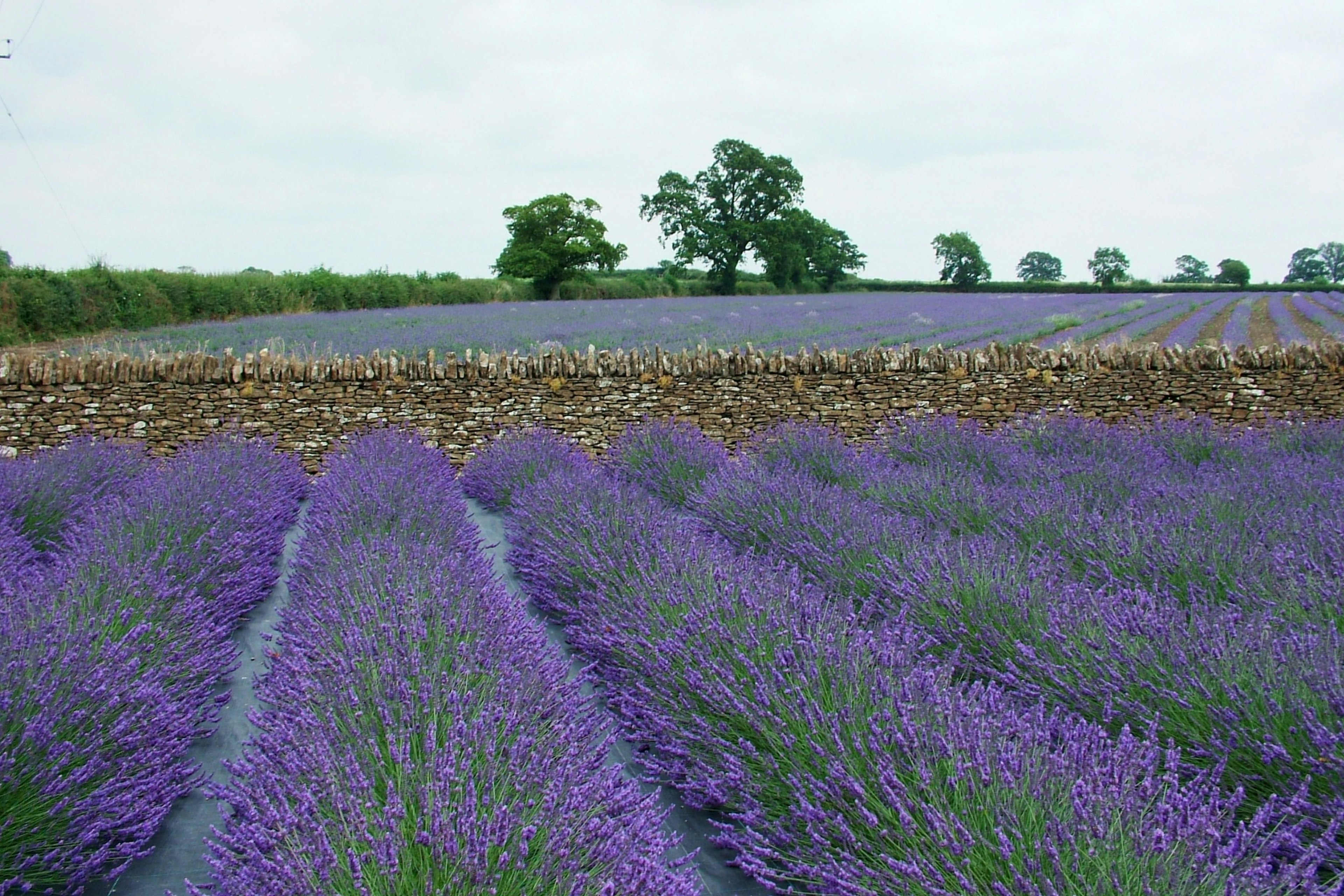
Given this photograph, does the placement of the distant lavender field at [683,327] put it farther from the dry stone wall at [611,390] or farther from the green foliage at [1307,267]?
the green foliage at [1307,267]

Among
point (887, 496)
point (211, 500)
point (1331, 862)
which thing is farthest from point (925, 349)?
point (1331, 862)

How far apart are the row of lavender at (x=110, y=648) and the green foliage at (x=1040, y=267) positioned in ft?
139

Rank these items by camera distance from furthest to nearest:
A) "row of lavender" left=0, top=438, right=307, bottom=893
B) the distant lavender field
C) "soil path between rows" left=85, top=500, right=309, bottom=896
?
Answer: the distant lavender field → "soil path between rows" left=85, top=500, right=309, bottom=896 → "row of lavender" left=0, top=438, right=307, bottom=893

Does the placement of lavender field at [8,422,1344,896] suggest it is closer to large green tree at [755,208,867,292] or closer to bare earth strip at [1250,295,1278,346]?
bare earth strip at [1250,295,1278,346]

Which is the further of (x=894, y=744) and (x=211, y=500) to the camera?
(x=211, y=500)

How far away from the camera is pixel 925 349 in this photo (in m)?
8.81

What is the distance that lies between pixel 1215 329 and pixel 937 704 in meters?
14.1

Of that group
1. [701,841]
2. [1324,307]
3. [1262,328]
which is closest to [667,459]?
[701,841]

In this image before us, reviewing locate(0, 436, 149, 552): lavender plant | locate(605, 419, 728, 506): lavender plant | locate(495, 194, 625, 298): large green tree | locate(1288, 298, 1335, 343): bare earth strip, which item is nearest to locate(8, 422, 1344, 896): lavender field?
locate(0, 436, 149, 552): lavender plant

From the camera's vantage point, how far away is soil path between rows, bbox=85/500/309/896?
1.90 meters

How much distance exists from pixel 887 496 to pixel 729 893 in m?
2.74

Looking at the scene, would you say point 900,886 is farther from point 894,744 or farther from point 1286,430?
point 1286,430

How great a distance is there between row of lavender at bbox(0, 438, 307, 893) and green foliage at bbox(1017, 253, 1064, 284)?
139 ft

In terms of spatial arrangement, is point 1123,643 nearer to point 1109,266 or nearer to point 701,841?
point 701,841
